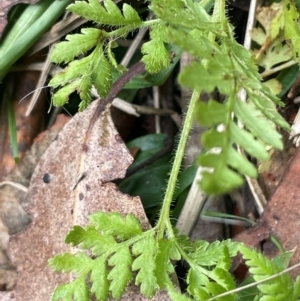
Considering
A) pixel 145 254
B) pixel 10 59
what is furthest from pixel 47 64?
pixel 145 254

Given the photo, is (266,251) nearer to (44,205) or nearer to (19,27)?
(44,205)

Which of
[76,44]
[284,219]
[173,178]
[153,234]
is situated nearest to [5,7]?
[76,44]

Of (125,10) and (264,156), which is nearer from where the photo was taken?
(264,156)

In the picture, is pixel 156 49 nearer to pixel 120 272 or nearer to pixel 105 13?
pixel 105 13

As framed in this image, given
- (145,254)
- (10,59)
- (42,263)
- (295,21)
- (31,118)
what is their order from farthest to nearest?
(31,118) → (10,59) → (42,263) → (295,21) → (145,254)

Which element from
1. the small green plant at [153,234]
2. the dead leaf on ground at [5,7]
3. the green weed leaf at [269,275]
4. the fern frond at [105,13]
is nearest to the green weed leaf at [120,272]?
the small green plant at [153,234]

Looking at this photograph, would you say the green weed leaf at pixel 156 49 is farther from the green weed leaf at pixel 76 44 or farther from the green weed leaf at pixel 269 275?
the green weed leaf at pixel 269 275
